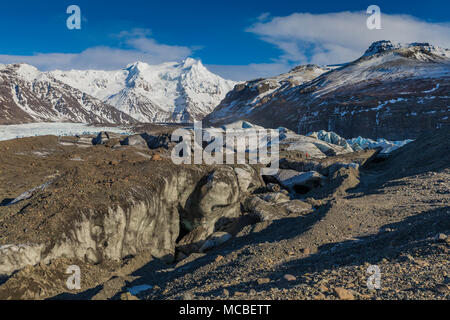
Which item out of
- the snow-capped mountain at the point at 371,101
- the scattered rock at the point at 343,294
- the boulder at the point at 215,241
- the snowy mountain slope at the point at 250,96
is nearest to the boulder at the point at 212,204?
the boulder at the point at 215,241

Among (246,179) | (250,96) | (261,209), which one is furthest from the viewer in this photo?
(250,96)

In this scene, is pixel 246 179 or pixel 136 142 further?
pixel 136 142

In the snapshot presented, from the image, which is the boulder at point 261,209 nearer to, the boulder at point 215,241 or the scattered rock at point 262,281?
the boulder at point 215,241

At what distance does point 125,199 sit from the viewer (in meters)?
10.9

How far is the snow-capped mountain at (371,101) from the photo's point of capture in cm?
5469

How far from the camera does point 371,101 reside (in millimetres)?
62531

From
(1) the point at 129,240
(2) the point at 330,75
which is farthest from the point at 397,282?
(2) the point at 330,75

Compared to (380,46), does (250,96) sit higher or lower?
lower

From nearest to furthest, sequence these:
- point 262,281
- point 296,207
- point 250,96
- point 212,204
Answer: point 262,281, point 296,207, point 212,204, point 250,96

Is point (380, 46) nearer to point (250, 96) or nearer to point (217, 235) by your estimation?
point (250, 96)

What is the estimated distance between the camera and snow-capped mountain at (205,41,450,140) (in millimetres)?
54688

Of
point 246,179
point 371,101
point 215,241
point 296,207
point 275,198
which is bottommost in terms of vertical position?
point 215,241

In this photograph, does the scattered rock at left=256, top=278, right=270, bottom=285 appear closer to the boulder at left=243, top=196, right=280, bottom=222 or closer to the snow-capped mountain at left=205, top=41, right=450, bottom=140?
the boulder at left=243, top=196, right=280, bottom=222

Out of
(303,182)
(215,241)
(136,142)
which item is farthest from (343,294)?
(136,142)
